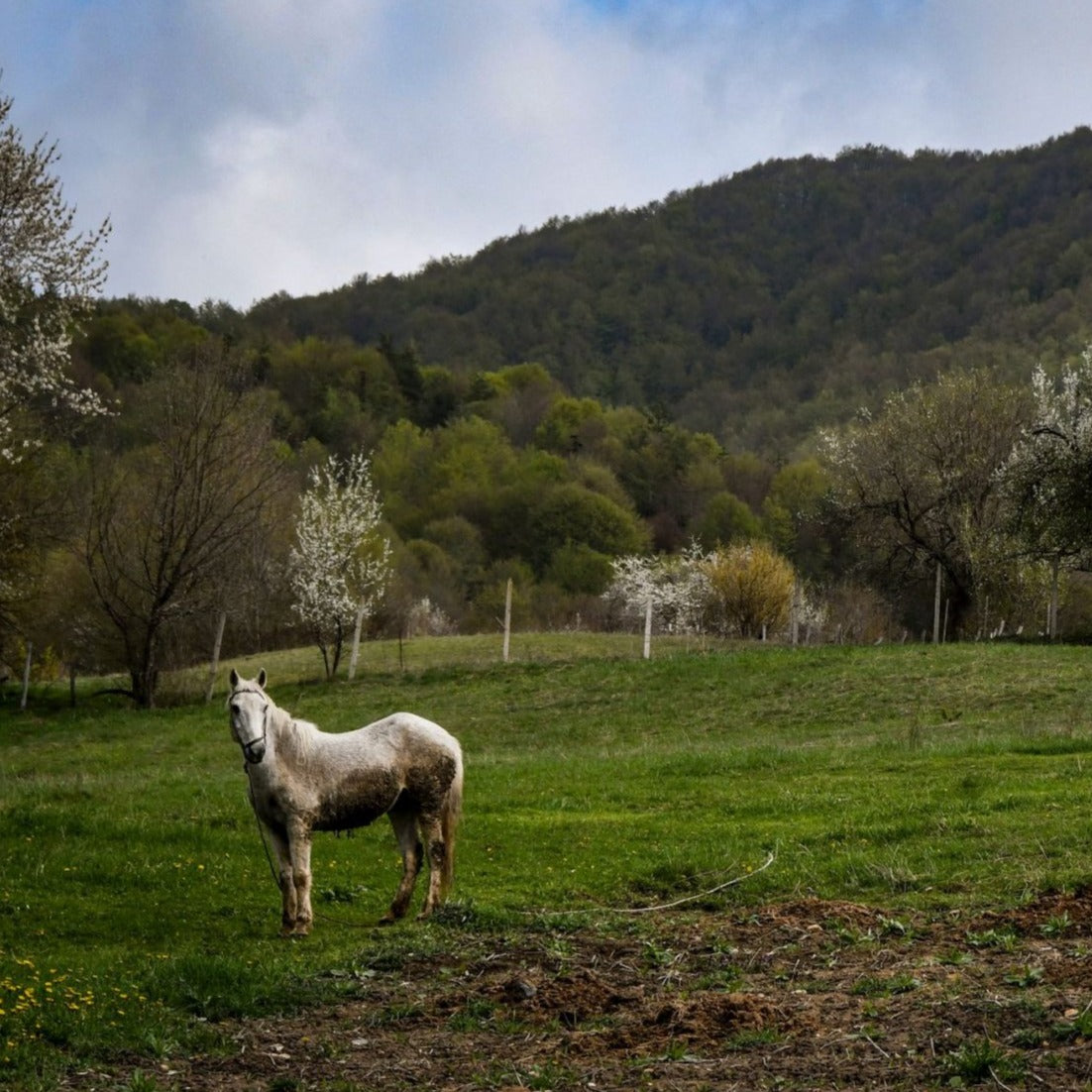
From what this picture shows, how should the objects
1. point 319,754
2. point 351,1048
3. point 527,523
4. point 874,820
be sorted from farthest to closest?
point 527,523 < point 874,820 < point 319,754 < point 351,1048

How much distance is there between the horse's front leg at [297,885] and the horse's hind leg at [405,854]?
840 mm

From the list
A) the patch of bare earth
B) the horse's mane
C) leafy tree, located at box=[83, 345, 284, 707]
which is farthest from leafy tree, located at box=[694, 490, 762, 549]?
the patch of bare earth

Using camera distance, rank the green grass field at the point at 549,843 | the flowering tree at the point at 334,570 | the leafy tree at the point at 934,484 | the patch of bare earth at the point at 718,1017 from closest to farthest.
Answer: the patch of bare earth at the point at 718,1017, the green grass field at the point at 549,843, the flowering tree at the point at 334,570, the leafy tree at the point at 934,484

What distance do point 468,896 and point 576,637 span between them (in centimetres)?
4268

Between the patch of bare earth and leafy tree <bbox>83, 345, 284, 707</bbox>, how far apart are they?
1347 inches

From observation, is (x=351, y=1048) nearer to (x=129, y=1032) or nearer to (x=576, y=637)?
(x=129, y=1032)

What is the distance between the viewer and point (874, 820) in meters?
17.2

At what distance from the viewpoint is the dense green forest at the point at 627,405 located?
157 ft

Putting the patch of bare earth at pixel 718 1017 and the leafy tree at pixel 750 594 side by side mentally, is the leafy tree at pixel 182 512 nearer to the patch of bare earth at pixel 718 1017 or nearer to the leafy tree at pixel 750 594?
the leafy tree at pixel 750 594

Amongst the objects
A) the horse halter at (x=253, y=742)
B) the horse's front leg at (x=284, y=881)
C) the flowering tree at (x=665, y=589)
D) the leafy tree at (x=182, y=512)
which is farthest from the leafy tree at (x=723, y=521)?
the horse halter at (x=253, y=742)

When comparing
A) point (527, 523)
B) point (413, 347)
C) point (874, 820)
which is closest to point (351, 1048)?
point (874, 820)

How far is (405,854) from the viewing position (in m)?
13.8

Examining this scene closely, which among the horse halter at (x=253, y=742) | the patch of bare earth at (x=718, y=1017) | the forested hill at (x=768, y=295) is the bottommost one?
the patch of bare earth at (x=718, y=1017)

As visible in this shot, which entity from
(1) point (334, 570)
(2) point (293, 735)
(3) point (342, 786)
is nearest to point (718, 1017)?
(3) point (342, 786)
